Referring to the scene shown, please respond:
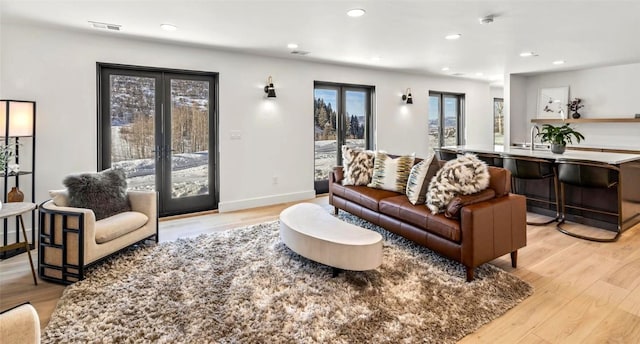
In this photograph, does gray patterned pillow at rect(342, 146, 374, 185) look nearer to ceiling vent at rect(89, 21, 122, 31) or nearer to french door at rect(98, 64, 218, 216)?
french door at rect(98, 64, 218, 216)

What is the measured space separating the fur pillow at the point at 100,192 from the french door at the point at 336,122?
3.40 meters

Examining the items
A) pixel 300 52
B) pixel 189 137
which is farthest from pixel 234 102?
pixel 300 52

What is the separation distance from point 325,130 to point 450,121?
353 cm

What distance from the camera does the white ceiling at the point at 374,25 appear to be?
3.15 metres

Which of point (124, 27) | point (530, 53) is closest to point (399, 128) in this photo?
point (530, 53)

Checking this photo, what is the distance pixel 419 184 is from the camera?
3.31 m

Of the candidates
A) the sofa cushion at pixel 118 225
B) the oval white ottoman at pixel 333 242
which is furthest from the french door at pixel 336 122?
the sofa cushion at pixel 118 225

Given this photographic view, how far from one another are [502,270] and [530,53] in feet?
12.6

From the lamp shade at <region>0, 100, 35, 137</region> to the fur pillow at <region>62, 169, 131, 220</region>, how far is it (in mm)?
806

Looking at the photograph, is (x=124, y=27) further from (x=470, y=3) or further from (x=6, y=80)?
(x=470, y=3)

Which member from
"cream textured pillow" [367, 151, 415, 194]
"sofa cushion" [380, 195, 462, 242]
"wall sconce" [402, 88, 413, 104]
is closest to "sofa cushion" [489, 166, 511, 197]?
"sofa cushion" [380, 195, 462, 242]

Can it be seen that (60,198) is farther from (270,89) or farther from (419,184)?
(419,184)

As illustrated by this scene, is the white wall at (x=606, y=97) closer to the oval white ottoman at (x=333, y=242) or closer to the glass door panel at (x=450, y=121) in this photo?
the glass door panel at (x=450, y=121)

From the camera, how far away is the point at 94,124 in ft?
13.7
